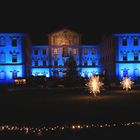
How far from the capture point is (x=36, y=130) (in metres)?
15.2

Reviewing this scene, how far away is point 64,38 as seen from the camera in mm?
95625

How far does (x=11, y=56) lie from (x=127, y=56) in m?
20.4

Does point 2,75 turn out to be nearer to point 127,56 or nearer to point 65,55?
point 65,55

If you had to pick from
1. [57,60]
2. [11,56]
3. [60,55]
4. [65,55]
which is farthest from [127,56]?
[11,56]

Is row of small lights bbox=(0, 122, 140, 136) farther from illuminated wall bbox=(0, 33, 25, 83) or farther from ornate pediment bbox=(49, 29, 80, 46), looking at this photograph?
ornate pediment bbox=(49, 29, 80, 46)

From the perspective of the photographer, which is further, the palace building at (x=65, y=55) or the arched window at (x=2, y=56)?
the arched window at (x=2, y=56)

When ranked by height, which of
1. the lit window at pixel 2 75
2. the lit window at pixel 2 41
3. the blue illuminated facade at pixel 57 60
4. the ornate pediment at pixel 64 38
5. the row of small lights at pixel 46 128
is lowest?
the row of small lights at pixel 46 128

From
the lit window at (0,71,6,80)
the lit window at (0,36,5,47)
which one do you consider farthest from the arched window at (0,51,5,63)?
the lit window at (0,71,6,80)

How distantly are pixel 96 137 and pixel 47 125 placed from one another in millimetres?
3555

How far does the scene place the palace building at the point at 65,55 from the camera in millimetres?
83188

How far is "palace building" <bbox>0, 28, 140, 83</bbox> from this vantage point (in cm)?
8319

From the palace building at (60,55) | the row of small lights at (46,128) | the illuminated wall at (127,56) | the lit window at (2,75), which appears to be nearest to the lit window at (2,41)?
the lit window at (2,75)

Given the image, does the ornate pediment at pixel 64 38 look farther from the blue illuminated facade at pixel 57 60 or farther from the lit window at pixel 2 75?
the lit window at pixel 2 75

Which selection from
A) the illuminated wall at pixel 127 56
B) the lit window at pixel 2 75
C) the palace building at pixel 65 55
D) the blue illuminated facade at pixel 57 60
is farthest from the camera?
the blue illuminated facade at pixel 57 60
